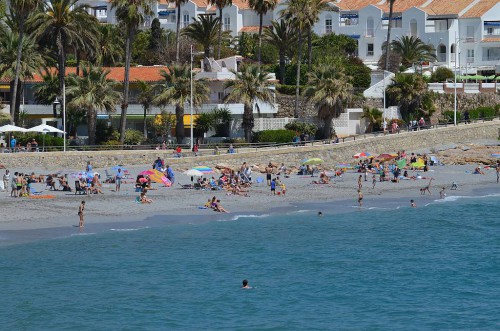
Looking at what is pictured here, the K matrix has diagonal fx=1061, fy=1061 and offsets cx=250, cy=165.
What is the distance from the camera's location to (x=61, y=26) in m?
Result: 66.5

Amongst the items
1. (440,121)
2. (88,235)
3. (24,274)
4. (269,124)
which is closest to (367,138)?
(269,124)

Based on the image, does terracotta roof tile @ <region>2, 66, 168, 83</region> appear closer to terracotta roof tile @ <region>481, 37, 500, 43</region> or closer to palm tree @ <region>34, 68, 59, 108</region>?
palm tree @ <region>34, 68, 59, 108</region>

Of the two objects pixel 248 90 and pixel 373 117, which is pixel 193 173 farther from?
pixel 373 117

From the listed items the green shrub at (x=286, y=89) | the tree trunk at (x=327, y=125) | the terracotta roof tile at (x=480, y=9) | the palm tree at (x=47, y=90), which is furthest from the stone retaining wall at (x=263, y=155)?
the terracotta roof tile at (x=480, y=9)

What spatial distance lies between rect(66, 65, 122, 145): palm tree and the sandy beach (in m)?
6.64

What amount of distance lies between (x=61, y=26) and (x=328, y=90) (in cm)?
1792

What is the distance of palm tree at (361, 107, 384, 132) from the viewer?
252ft

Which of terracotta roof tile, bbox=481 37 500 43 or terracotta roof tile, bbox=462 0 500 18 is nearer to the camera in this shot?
terracotta roof tile, bbox=481 37 500 43

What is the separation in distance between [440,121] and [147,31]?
1289 inches

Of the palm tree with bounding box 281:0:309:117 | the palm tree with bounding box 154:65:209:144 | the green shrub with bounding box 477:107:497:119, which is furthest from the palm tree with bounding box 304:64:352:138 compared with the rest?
the green shrub with bounding box 477:107:497:119

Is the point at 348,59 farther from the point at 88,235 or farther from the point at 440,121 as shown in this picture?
the point at 88,235

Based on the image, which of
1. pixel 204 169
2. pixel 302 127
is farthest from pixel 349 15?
pixel 204 169

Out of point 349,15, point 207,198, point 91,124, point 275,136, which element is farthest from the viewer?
point 349,15

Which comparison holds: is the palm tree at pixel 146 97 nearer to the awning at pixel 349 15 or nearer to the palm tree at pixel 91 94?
the palm tree at pixel 91 94
